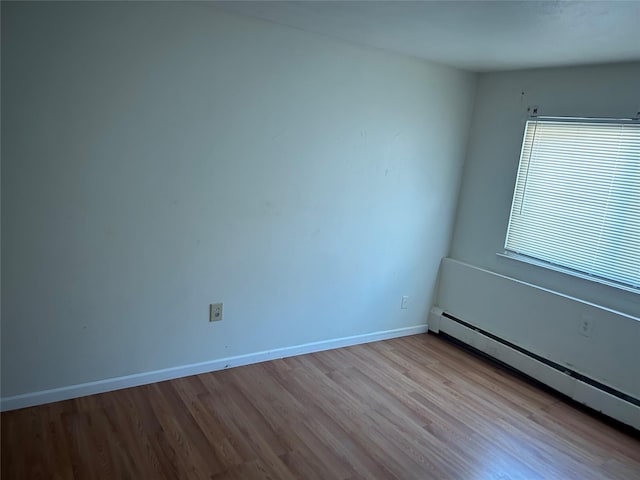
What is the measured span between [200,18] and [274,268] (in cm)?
155

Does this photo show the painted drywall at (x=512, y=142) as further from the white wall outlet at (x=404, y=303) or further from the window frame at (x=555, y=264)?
the white wall outlet at (x=404, y=303)

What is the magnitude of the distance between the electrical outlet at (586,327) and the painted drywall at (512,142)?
0.14m

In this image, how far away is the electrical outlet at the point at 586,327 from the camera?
2.92m

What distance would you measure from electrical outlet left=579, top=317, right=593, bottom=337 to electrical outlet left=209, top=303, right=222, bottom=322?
92.6 inches

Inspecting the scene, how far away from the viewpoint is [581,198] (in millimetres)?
3016

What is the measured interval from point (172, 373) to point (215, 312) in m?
0.45

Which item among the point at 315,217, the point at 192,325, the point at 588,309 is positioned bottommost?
the point at 192,325

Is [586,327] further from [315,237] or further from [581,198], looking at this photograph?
Result: [315,237]

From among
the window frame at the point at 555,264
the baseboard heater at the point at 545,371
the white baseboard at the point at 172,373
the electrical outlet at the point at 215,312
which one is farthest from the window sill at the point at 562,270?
the electrical outlet at the point at 215,312

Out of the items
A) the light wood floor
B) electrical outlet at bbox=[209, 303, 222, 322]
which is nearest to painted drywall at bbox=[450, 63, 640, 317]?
the light wood floor

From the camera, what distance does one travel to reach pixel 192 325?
9.32ft

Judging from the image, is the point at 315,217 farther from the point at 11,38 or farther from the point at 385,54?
the point at 11,38

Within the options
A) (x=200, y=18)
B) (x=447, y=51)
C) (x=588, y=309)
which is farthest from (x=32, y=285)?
(x=588, y=309)

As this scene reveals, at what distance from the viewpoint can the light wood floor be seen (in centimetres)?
213
